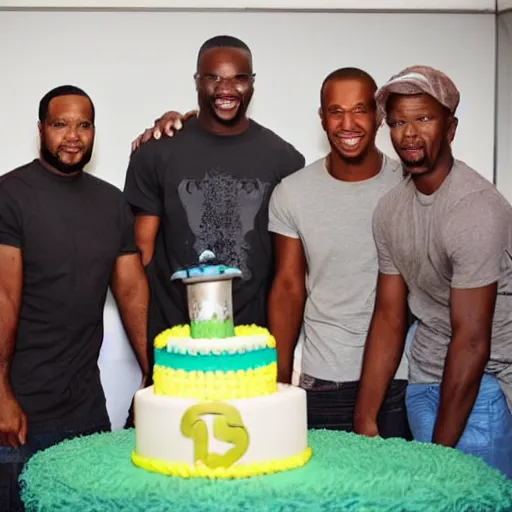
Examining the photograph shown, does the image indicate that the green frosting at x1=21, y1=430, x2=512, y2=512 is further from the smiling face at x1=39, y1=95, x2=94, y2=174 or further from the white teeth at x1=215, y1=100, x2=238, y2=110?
the white teeth at x1=215, y1=100, x2=238, y2=110

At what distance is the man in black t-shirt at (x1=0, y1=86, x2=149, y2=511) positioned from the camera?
4.02m

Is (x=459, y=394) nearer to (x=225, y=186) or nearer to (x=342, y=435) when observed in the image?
(x=342, y=435)

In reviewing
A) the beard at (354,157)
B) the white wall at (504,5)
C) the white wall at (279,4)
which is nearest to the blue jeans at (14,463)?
the beard at (354,157)

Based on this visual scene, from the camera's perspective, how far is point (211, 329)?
2822 mm

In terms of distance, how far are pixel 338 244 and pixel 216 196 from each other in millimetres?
535

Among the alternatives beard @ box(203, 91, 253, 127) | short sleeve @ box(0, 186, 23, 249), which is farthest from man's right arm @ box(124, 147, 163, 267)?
short sleeve @ box(0, 186, 23, 249)

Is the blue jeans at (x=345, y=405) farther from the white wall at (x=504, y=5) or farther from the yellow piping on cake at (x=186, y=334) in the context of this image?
the white wall at (x=504, y=5)

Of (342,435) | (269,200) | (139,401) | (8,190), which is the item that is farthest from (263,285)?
(139,401)

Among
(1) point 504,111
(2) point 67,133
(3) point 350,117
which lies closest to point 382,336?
(3) point 350,117

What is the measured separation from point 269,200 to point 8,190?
987 millimetres

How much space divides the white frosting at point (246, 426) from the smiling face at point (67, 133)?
5.25ft

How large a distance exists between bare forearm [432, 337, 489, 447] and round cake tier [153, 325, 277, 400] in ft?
2.74

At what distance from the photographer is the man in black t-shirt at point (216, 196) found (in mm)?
4363

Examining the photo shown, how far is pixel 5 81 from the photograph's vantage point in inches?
191
